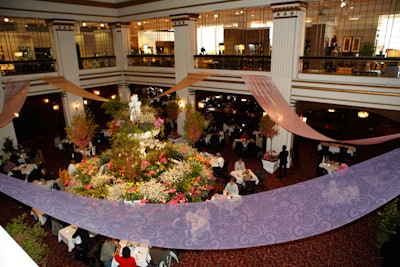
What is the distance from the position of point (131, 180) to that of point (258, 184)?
4413 millimetres

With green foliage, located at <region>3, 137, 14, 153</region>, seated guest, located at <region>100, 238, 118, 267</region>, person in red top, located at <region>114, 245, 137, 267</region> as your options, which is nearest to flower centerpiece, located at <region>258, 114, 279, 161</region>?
seated guest, located at <region>100, 238, 118, 267</region>

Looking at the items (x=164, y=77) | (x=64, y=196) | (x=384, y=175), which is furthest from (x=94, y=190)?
(x=164, y=77)

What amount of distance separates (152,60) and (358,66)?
898cm

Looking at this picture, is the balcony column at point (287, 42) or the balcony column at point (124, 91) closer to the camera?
the balcony column at point (287, 42)

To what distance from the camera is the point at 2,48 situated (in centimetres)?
1465

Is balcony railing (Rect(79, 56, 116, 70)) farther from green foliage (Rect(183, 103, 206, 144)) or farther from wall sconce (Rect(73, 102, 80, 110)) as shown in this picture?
green foliage (Rect(183, 103, 206, 144))

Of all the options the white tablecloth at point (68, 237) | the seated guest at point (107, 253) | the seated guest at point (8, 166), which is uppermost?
the seated guest at point (8, 166)

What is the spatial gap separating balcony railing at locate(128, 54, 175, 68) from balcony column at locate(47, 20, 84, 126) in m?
2.85

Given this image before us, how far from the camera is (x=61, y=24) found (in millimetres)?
12328

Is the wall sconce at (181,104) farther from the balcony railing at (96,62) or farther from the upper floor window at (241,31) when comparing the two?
the balcony railing at (96,62)

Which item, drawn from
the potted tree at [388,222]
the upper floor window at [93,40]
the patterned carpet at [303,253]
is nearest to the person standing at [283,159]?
the patterned carpet at [303,253]

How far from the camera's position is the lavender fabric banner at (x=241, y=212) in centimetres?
312

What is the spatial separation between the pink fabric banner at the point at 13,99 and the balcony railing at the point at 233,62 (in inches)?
257

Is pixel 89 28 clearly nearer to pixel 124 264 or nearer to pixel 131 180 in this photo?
pixel 131 180
